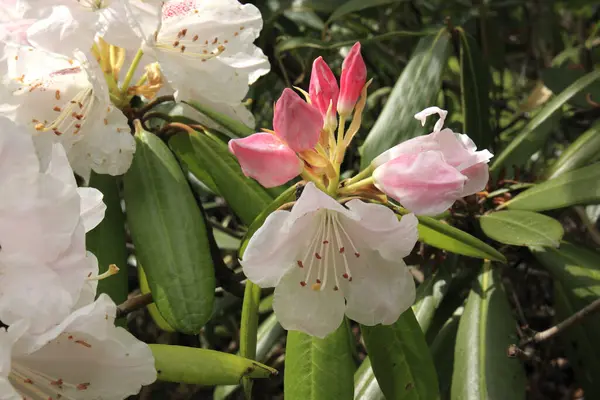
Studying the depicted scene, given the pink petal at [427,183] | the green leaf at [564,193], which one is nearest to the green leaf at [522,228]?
the green leaf at [564,193]

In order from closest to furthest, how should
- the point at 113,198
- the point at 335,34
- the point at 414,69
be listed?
the point at 113,198 → the point at 414,69 → the point at 335,34

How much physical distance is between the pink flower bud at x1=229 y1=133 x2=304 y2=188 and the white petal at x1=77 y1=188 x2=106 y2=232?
185mm

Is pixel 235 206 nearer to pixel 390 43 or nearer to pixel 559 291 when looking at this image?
pixel 559 291

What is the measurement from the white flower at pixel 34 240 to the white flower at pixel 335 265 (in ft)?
0.64

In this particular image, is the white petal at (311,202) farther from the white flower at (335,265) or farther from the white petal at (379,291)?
the white petal at (379,291)

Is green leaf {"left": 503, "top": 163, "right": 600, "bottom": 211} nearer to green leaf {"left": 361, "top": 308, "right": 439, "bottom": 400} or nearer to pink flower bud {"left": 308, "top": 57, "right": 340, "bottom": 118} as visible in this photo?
green leaf {"left": 361, "top": 308, "right": 439, "bottom": 400}

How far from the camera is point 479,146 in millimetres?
1373

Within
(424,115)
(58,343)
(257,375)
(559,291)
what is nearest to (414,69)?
(424,115)

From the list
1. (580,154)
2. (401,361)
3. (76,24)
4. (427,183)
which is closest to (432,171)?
(427,183)

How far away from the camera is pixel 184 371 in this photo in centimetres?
79

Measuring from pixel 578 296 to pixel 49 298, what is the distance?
2.78 ft

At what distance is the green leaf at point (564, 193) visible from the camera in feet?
3.50

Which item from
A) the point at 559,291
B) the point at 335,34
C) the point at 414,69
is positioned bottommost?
the point at 559,291

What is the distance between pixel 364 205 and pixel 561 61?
5.25ft
